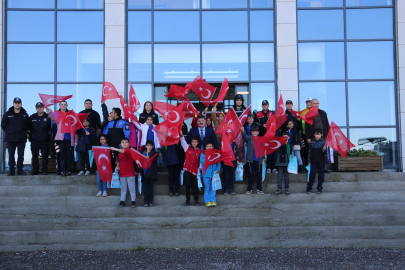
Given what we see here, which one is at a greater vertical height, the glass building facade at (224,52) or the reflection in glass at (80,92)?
the glass building facade at (224,52)

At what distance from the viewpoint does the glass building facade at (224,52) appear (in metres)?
11.8

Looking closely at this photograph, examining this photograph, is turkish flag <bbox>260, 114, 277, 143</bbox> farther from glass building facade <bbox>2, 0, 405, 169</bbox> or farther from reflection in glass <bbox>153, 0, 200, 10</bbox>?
reflection in glass <bbox>153, 0, 200, 10</bbox>

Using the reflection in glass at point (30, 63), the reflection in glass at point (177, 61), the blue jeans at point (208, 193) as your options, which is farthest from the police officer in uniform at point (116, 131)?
the reflection in glass at point (30, 63)

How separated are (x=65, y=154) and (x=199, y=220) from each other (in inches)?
169

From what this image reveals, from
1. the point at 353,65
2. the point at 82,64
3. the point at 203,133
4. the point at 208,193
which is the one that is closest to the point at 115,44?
the point at 82,64

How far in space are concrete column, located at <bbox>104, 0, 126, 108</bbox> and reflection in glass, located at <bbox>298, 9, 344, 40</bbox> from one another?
6.00 meters

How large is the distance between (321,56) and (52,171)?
30.6ft

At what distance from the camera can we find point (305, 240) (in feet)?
22.9

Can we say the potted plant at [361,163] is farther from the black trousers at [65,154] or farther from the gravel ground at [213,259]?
the black trousers at [65,154]

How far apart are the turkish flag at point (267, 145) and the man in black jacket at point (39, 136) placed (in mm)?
5581

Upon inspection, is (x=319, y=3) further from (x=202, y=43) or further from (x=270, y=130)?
(x=270, y=130)

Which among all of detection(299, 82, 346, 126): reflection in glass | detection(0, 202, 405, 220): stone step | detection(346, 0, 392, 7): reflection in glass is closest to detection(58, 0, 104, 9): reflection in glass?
detection(0, 202, 405, 220): stone step

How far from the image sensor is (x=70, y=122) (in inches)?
358

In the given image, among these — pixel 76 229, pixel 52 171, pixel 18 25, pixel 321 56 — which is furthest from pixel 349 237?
pixel 18 25
